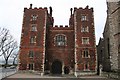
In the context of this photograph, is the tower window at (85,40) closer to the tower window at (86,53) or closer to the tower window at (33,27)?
the tower window at (86,53)

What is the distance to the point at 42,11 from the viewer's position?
4619cm

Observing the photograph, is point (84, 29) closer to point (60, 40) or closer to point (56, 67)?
point (60, 40)

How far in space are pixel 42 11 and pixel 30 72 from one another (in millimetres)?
13733

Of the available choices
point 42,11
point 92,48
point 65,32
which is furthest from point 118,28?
point 42,11

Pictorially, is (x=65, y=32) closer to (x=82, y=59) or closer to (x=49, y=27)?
(x=49, y=27)

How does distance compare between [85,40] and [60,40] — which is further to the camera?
[60,40]

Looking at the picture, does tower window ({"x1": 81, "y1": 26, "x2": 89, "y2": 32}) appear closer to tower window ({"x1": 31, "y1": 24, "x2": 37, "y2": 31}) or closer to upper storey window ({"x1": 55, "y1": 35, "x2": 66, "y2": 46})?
upper storey window ({"x1": 55, "y1": 35, "x2": 66, "y2": 46})

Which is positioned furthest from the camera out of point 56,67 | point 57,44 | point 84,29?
point 57,44

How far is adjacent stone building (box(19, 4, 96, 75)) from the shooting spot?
42969 millimetres

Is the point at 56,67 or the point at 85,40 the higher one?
the point at 85,40

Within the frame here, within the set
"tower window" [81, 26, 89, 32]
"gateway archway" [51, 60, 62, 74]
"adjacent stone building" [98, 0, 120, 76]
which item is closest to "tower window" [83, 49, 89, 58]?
"tower window" [81, 26, 89, 32]

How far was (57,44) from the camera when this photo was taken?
46.5 meters

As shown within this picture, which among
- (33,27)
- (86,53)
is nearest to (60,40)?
(33,27)

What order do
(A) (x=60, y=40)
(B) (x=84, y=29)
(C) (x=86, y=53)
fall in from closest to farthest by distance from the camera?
(C) (x=86, y=53) → (B) (x=84, y=29) → (A) (x=60, y=40)
